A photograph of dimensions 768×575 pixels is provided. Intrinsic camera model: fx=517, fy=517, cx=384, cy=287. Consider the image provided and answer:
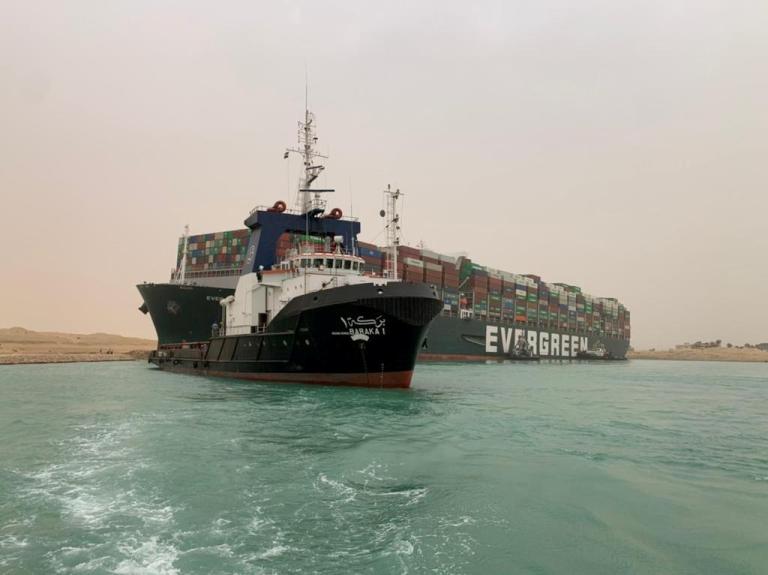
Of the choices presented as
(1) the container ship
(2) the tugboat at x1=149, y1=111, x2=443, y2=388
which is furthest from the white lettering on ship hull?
(2) the tugboat at x1=149, y1=111, x2=443, y2=388

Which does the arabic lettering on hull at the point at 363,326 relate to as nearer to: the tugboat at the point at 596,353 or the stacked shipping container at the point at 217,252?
the stacked shipping container at the point at 217,252

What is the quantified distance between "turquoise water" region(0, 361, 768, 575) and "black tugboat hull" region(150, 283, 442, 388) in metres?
6.31

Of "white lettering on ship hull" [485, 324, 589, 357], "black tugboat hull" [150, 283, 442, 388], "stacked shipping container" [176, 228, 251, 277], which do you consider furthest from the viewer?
"white lettering on ship hull" [485, 324, 589, 357]

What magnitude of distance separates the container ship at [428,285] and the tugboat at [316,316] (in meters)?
0.20

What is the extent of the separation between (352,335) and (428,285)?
1179cm

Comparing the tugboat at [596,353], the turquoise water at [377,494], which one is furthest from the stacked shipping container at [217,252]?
the tugboat at [596,353]

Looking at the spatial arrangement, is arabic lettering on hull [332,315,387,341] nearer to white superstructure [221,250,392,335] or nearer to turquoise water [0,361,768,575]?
white superstructure [221,250,392,335]

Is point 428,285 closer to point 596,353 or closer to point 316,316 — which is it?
point 316,316

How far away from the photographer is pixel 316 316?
72.9ft

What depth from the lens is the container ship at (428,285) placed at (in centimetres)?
3266

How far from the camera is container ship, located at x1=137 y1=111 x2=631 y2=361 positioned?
32.7 metres

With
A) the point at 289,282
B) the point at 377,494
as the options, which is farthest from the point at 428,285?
the point at 377,494

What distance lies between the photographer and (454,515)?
6.86 m

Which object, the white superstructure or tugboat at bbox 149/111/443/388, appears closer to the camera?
tugboat at bbox 149/111/443/388
